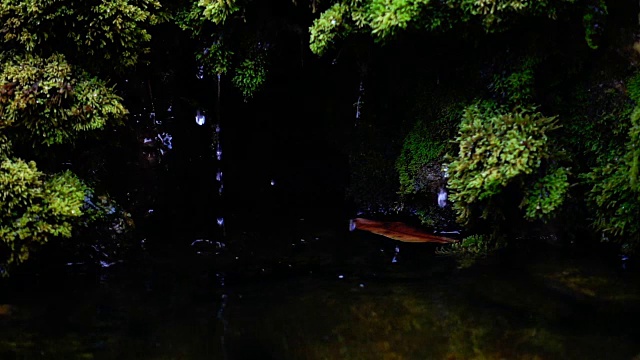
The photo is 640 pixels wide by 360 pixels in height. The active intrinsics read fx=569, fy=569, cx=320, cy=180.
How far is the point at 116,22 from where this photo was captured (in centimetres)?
405

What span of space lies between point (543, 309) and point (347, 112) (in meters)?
2.62

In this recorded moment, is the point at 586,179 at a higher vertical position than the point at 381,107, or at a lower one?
lower

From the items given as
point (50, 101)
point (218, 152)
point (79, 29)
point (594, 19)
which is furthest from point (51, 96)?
point (594, 19)

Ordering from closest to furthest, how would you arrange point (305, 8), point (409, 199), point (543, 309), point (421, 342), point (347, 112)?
point (421, 342) < point (543, 309) < point (305, 8) < point (409, 199) < point (347, 112)

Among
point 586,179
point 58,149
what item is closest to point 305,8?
point 58,149

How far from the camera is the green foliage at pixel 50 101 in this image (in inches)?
152

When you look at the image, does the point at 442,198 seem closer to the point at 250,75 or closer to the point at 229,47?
the point at 250,75

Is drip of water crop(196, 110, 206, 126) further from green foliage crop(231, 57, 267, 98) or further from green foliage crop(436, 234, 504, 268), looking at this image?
green foliage crop(436, 234, 504, 268)

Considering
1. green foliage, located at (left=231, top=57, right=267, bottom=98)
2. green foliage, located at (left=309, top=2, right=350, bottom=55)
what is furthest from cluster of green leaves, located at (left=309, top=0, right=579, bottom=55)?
green foliage, located at (left=231, top=57, right=267, bottom=98)

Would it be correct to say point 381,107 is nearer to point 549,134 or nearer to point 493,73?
point 493,73

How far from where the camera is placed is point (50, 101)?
3.93 metres

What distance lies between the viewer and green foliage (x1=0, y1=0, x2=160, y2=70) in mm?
3971

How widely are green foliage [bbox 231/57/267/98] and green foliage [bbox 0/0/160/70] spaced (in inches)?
30.1

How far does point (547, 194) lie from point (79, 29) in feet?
11.4
